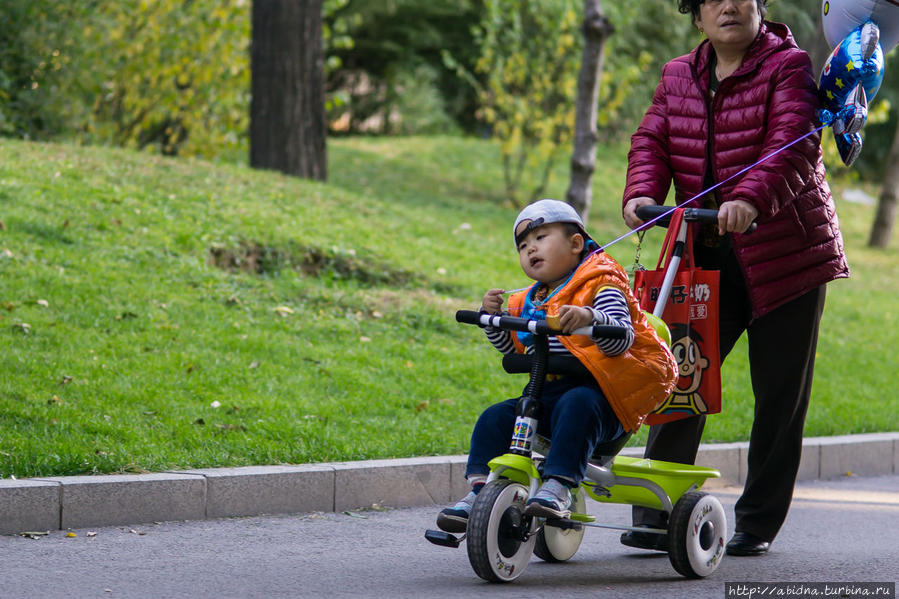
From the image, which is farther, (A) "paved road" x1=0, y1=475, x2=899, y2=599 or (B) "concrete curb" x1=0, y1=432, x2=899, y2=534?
(B) "concrete curb" x1=0, y1=432, x2=899, y2=534

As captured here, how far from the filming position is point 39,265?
318 inches

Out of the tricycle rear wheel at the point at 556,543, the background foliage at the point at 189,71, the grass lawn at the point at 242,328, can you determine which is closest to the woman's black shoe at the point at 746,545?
the tricycle rear wheel at the point at 556,543

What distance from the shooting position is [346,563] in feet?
14.5

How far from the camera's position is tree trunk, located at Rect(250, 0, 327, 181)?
12516mm

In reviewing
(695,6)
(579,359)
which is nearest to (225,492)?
(579,359)

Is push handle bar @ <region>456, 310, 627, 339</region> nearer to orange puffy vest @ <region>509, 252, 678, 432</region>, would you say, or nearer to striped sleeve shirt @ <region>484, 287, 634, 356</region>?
striped sleeve shirt @ <region>484, 287, 634, 356</region>

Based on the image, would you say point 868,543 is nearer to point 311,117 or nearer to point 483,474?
point 483,474

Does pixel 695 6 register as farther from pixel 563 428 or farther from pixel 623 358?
pixel 563 428

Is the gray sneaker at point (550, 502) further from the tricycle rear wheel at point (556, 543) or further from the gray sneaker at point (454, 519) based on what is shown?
the tricycle rear wheel at point (556, 543)

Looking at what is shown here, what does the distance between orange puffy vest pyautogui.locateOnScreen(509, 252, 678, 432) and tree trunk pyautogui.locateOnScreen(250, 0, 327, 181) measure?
29.9ft

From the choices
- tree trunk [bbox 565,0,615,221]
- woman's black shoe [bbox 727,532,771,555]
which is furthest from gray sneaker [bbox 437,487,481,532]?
tree trunk [bbox 565,0,615,221]

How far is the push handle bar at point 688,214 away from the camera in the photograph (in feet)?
13.7

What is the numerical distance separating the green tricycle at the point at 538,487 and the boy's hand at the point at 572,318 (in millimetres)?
31

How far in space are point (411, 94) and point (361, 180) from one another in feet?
36.3
